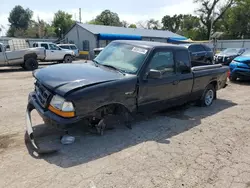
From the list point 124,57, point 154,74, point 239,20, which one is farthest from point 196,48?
point 239,20

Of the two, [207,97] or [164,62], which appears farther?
[207,97]

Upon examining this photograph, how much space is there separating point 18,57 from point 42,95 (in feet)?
40.6

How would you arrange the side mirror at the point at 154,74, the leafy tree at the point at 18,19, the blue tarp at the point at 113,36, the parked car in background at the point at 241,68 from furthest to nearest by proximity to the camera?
1. the leafy tree at the point at 18,19
2. the blue tarp at the point at 113,36
3. the parked car in background at the point at 241,68
4. the side mirror at the point at 154,74

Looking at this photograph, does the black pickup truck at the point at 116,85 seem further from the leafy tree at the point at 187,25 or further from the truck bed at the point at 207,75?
the leafy tree at the point at 187,25

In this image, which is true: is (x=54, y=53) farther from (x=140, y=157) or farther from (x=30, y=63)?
(x=140, y=157)

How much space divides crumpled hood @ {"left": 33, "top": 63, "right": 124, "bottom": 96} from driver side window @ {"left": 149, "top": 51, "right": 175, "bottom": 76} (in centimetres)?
86

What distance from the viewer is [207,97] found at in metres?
6.41

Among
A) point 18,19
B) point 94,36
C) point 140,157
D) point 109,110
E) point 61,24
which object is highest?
point 18,19

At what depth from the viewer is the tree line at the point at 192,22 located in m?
43.6

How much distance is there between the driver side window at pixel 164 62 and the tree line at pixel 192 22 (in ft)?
134

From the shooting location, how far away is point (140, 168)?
3139mm

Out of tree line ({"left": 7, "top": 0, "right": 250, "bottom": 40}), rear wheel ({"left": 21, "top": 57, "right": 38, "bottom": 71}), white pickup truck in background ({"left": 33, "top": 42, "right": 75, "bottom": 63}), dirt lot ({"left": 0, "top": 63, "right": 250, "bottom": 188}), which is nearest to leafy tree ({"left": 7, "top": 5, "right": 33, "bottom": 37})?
tree line ({"left": 7, "top": 0, "right": 250, "bottom": 40})

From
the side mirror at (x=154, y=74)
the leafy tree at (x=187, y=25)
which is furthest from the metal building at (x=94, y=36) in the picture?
the side mirror at (x=154, y=74)

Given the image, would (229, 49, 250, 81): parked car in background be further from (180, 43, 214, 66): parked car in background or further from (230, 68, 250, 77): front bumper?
(180, 43, 214, 66): parked car in background
